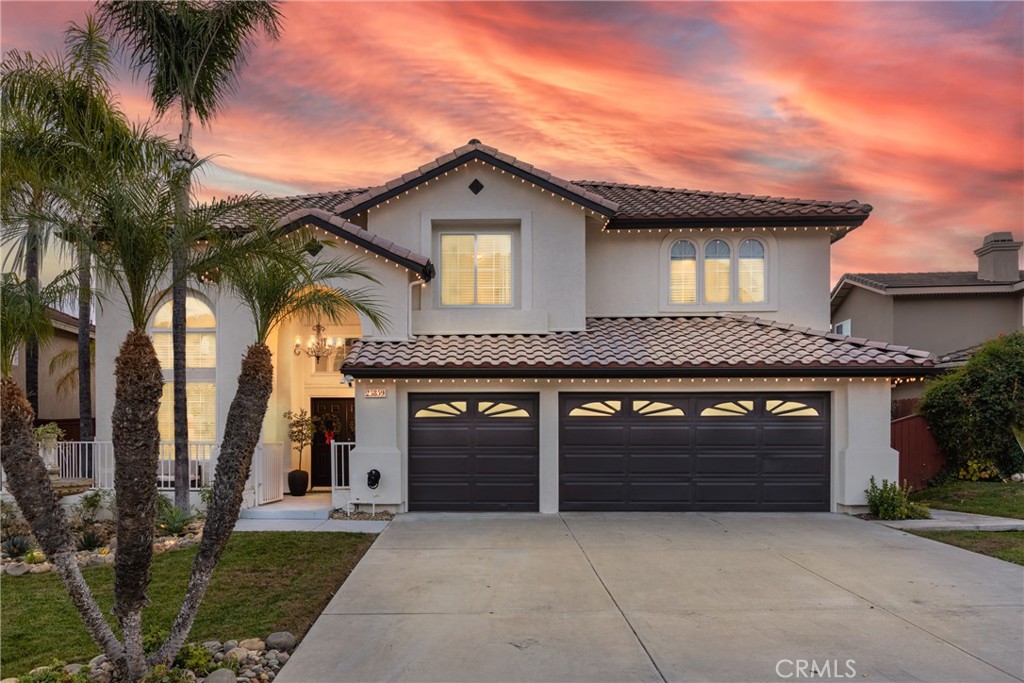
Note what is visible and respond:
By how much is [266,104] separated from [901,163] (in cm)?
1723

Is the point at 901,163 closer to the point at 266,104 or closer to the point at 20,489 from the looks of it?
the point at 266,104

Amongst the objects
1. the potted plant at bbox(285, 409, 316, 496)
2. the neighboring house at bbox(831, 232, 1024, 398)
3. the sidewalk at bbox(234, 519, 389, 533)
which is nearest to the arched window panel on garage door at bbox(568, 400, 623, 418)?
the sidewalk at bbox(234, 519, 389, 533)

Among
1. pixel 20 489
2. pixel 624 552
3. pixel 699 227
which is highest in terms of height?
pixel 699 227

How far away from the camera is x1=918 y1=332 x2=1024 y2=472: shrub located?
1318 cm

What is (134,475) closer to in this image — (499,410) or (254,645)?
(254,645)

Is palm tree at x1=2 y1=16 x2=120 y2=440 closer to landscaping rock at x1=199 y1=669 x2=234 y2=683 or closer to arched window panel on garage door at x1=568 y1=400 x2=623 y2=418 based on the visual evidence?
landscaping rock at x1=199 y1=669 x2=234 y2=683

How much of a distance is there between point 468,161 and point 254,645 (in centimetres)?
1002

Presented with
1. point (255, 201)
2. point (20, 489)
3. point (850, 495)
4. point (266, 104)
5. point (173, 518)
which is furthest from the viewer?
point (266, 104)

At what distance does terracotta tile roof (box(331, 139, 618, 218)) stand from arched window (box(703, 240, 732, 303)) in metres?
2.94

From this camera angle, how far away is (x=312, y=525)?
10.5m

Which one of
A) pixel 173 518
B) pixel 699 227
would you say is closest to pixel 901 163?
pixel 699 227

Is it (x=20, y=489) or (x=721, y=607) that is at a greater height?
(x=20, y=489)

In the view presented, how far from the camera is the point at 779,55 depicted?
1302 centimetres

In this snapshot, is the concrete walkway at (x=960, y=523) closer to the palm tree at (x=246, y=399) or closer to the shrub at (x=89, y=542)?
the palm tree at (x=246, y=399)
